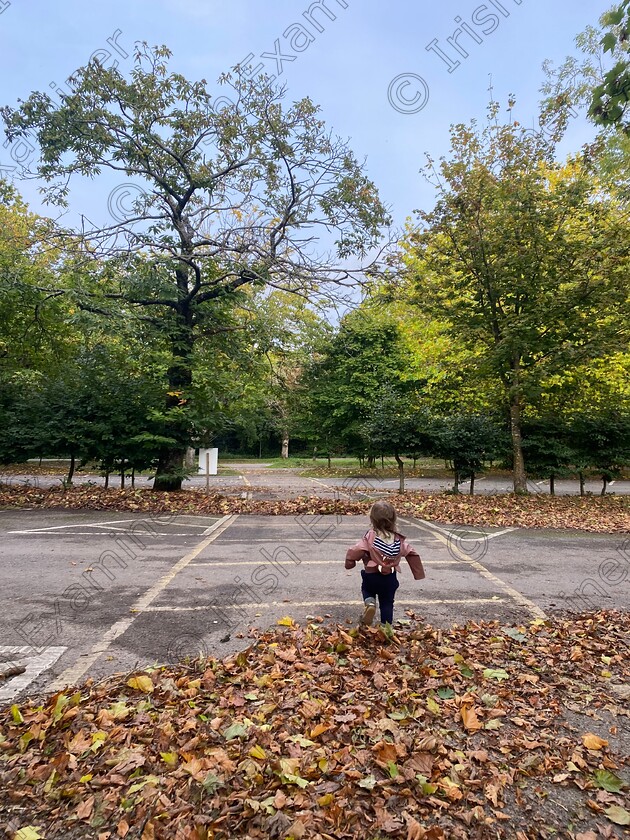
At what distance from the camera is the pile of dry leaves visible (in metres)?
10.8

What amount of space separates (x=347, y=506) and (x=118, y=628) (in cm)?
786

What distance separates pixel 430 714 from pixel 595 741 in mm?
906

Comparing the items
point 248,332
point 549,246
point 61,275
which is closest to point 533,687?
point 248,332

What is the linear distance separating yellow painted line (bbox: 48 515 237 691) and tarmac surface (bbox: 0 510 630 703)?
15 mm

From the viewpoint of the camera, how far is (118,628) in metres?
4.39

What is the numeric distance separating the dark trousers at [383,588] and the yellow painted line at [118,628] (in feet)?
7.01

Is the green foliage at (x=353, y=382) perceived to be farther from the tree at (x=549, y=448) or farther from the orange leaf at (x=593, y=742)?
the orange leaf at (x=593, y=742)

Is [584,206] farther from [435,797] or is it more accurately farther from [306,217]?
[435,797]

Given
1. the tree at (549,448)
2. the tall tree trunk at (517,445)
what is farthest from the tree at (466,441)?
the tree at (549,448)

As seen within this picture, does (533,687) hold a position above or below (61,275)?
below

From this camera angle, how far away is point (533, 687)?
11.5 ft

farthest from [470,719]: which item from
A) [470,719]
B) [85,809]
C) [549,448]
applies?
[549,448]

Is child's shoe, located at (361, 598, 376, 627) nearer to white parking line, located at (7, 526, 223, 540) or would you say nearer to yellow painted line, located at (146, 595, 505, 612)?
yellow painted line, located at (146, 595, 505, 612)

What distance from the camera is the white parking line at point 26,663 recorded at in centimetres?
331
